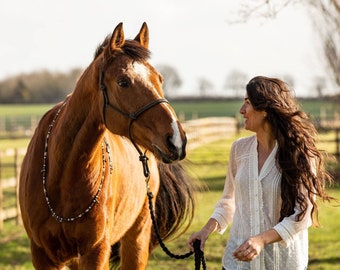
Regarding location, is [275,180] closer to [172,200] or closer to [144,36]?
[144,36]

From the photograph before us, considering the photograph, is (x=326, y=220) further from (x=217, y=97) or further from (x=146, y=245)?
(x=217, y=97)

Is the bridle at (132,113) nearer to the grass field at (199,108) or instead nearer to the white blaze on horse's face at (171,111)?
the white blaze on horse's face at (171,111)

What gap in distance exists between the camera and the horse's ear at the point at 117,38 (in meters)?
3.99

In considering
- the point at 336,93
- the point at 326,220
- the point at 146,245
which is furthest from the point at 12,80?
the point at 146,245

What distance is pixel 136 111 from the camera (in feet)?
12.4

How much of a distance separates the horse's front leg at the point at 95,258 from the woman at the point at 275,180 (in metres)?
0.88

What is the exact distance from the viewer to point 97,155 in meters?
4.49

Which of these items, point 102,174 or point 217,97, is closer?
point 102,174

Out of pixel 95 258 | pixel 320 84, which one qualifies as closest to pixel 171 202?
pixel 95 258

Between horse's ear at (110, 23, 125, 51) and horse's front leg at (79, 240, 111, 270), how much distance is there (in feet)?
4.23

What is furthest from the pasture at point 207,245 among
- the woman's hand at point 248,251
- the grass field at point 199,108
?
the grass field at point 199,108

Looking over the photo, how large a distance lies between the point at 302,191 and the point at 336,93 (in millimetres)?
18006

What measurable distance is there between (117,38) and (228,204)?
44.2 inches

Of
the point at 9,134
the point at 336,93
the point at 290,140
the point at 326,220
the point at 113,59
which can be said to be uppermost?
the point at 113,59
